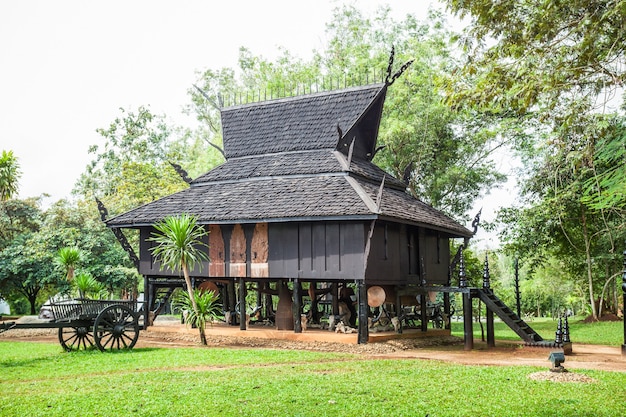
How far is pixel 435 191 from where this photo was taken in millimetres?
32938

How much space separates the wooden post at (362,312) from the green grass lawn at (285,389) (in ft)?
8.42

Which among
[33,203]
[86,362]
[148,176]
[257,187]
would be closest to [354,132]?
[257,187]

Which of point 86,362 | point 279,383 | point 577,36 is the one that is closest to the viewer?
point 279,383

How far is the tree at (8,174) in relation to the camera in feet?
101

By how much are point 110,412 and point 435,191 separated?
25.8 metres

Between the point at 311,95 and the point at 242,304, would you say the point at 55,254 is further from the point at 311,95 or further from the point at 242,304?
the point at 311,95

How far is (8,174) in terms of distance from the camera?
30.9 m

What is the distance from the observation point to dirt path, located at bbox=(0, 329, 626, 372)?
14469mm

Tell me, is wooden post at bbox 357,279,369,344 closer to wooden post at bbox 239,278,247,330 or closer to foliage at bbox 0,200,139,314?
wooden post at bbox 239,278,247,330

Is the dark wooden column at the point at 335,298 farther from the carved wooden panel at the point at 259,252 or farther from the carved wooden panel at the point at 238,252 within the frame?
the carved wooden panel at the point at 238,252

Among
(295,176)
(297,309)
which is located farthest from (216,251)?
(295,176)

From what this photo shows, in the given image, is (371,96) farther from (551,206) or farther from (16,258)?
(16,258)

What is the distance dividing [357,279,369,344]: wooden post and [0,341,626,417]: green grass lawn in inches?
101

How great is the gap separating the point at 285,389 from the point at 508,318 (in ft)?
29.5
